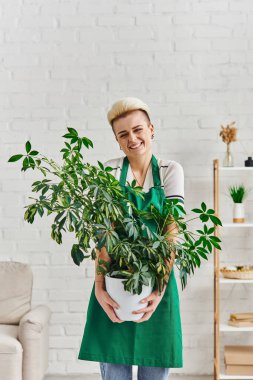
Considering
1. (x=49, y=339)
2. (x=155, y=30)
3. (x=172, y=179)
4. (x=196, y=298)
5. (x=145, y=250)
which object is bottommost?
(x=49, y=339)

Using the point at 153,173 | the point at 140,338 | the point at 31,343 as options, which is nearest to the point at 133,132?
the point at 153,173

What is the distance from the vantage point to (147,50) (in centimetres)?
397

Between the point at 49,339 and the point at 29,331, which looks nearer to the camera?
the point at 29,331

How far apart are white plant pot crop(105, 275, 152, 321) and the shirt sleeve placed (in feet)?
1.30

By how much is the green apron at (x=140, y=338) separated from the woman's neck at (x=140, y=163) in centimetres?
12

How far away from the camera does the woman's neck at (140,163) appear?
2305mm

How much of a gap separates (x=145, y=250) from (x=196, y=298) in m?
2.08

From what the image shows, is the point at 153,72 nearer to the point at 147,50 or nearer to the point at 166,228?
the point at 147,50

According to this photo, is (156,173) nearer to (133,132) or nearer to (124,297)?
(133,132)

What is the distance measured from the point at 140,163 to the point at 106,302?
0.54m

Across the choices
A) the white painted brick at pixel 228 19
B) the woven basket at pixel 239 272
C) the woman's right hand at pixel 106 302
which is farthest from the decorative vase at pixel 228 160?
the woman's right hand at pixel 106 302

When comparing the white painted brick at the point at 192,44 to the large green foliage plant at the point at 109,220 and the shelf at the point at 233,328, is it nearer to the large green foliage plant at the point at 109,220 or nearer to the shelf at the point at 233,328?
the shelf at the point at 233,328

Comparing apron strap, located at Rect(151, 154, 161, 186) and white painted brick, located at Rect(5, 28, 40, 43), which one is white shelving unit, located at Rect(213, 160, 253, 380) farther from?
white painted brick, located at Rect(5, 28, 40, 43)

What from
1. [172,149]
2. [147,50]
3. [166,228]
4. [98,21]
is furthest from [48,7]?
[166,228]
